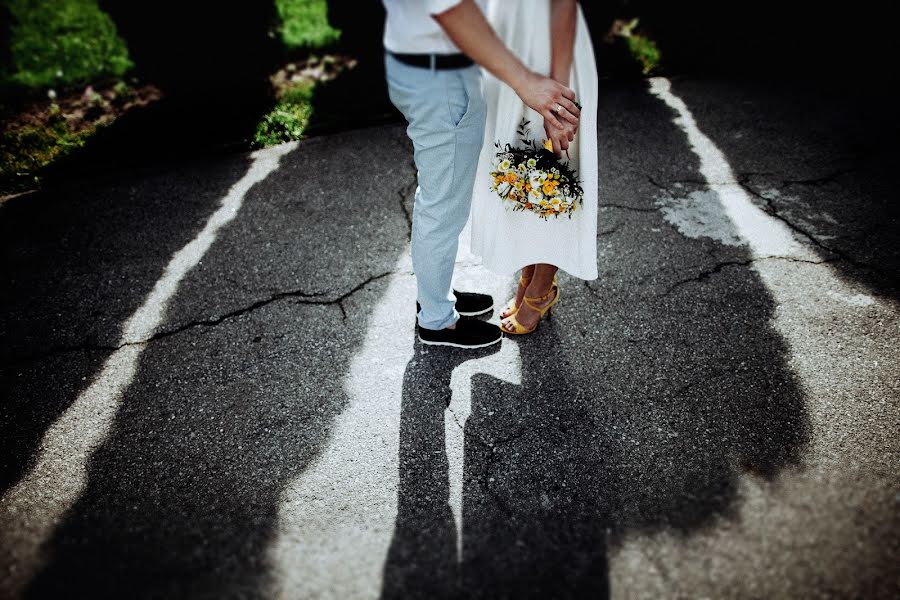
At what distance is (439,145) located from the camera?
1.66 metres

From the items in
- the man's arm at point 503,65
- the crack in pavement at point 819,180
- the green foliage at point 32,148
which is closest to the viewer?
the man's arm at point 503,65

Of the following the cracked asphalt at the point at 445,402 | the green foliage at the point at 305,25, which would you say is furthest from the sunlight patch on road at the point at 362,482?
the green foliage at the point at 305,25

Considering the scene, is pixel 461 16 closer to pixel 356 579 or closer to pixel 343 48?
Answer: pixel 356 579

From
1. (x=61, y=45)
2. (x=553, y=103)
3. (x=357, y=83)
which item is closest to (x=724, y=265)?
(x=553, y=103)

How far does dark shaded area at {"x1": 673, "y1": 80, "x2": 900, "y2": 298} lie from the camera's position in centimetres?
273

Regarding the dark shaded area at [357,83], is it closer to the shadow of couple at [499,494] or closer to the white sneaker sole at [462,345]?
the white sneaker sole at [462,345]

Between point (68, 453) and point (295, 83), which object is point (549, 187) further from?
point (295, 83)

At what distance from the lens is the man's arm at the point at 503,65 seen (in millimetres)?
1366

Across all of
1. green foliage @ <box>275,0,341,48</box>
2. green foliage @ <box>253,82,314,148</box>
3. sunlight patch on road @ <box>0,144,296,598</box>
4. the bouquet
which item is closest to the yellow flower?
the bouquet

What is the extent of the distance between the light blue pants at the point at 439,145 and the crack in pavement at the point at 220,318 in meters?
0.73

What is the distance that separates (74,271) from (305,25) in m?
3.94

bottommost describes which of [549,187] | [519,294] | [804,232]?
[519,294]

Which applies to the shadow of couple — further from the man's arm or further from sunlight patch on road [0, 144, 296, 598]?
sunlight patch on road [0, 144, 296, 598]

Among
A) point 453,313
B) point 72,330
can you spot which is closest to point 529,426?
point 453,313
